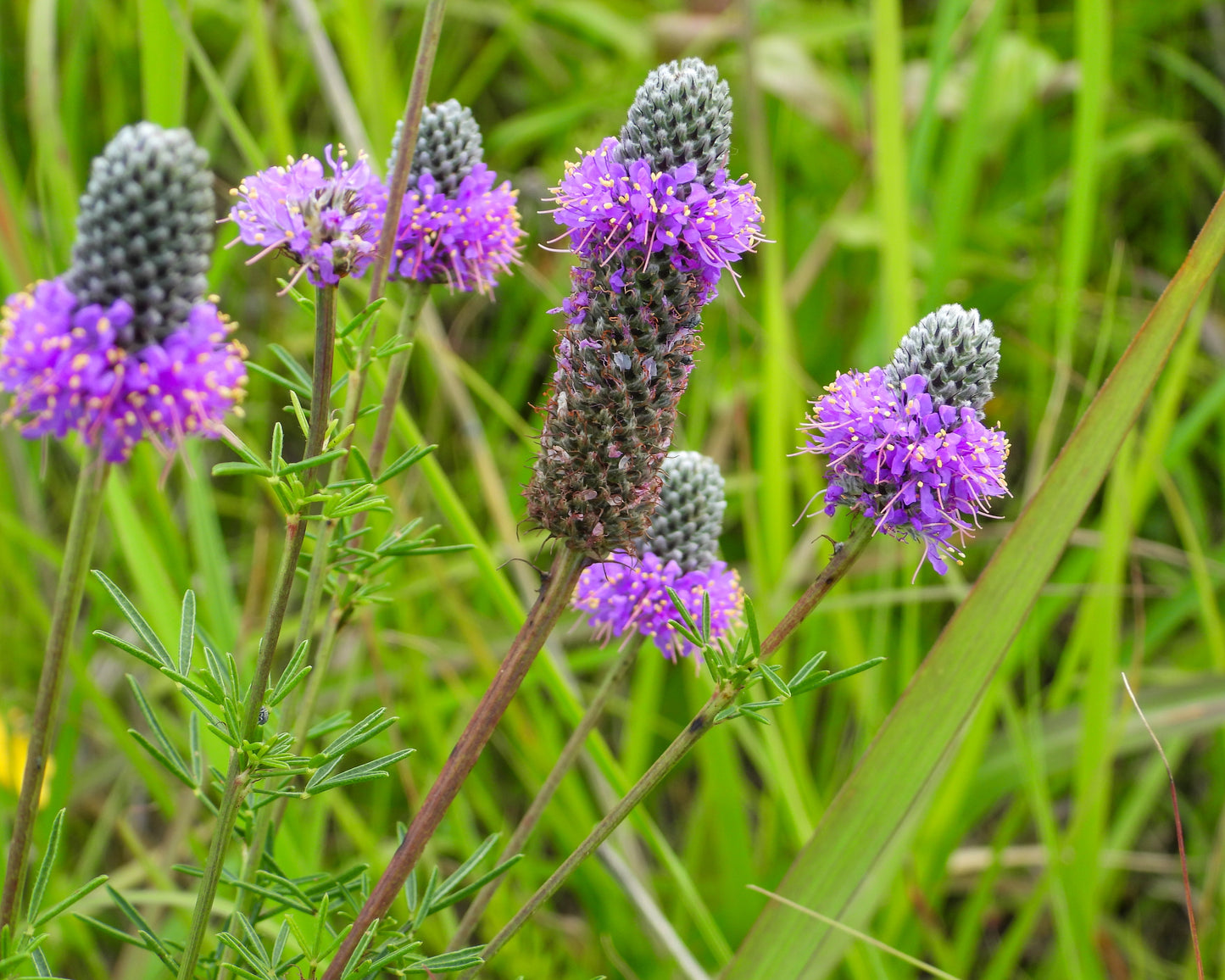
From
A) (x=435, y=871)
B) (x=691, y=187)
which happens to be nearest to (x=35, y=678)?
(x=435, y=871)

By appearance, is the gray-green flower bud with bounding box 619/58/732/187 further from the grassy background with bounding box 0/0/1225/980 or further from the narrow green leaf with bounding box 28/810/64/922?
the narrow green leaf with bounding box 28/810/64/922

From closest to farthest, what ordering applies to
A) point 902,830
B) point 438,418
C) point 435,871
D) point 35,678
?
point 435,871, point 902,830, point 35,678, point 438,418

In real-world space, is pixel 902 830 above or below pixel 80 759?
above

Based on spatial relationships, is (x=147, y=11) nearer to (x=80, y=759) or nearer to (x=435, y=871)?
(x=435, y=871)

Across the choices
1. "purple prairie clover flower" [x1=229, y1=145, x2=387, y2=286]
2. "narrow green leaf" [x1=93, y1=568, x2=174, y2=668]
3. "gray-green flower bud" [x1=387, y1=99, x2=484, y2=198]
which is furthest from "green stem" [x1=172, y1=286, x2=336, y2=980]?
"gray-green flower bud" [x1=387, y1=99, x2=484, y2=198]

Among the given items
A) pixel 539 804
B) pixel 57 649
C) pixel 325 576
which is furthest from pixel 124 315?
pixel 539 804

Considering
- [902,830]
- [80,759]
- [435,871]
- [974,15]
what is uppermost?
[974,15]
